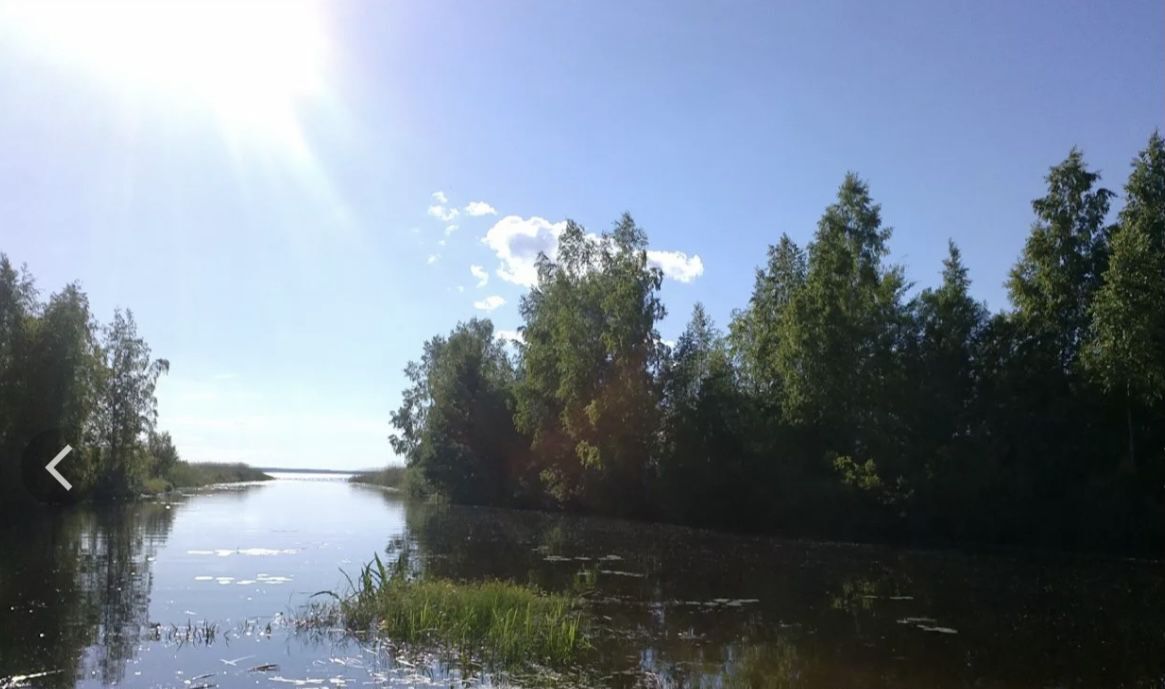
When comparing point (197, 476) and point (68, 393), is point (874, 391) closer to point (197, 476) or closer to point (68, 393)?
point (68, 393)

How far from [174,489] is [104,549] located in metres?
61.5

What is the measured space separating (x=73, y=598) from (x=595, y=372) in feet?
131

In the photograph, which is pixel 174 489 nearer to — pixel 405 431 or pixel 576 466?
pixel 405 431

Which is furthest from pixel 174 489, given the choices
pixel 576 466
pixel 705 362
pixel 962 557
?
pixel 962 557

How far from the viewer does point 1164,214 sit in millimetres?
A: 37688

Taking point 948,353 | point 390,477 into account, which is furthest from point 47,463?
point 390,477

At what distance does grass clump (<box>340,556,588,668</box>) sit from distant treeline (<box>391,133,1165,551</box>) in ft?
98.1

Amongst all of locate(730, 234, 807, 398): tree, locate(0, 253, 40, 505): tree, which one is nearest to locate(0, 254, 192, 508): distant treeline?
locate(0, 253, 40, 505): tree

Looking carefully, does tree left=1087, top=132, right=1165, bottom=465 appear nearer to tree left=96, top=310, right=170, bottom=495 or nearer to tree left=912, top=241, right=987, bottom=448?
tree left=912, top=241, right=987, bottom=448

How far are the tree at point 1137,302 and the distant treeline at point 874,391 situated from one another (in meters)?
0.09

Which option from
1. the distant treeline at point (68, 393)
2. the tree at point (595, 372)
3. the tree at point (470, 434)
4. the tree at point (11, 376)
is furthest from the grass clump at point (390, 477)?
the tree at point (11, 376)

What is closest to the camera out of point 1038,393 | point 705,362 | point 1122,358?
point 1122,358

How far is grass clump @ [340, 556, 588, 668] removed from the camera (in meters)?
14.3

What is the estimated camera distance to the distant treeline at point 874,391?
127 feet
